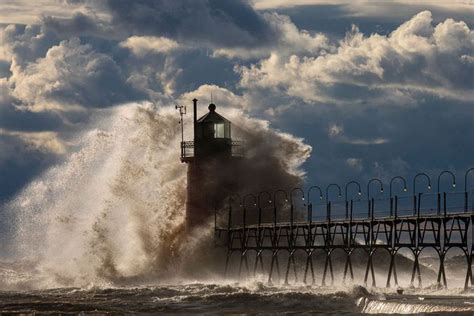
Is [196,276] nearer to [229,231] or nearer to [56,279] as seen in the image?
[229,231]

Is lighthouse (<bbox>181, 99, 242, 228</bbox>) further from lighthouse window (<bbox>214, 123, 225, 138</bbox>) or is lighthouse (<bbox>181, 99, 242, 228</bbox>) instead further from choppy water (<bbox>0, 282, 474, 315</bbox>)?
choppy water (<bbox>0, 282, 474, 315</bbox>)

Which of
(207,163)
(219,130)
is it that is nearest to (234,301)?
(207,163)

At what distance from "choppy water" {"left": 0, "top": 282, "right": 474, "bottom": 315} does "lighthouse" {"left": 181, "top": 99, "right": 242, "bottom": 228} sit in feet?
31.2

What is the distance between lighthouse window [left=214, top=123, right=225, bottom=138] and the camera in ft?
284

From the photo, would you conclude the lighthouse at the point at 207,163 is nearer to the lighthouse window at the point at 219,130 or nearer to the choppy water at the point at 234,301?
the lighthouse window at the point at 219,130

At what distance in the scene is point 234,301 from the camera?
66562mm

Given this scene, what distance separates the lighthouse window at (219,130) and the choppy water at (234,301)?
38.6 feet

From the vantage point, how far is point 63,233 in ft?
308

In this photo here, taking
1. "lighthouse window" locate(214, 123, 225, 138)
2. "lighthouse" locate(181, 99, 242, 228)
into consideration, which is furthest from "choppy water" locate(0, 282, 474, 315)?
"lighthouse window" locate(214, 123, 225, 138)

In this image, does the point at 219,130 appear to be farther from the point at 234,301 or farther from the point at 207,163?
the point at 234,301

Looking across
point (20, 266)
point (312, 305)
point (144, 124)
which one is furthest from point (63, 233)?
point (312, 305)

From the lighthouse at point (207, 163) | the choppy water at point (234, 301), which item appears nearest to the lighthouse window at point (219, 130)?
the lighthouse at point (207, 163)

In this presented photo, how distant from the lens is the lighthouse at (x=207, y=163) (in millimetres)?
86312

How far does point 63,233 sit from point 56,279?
3.50 m
